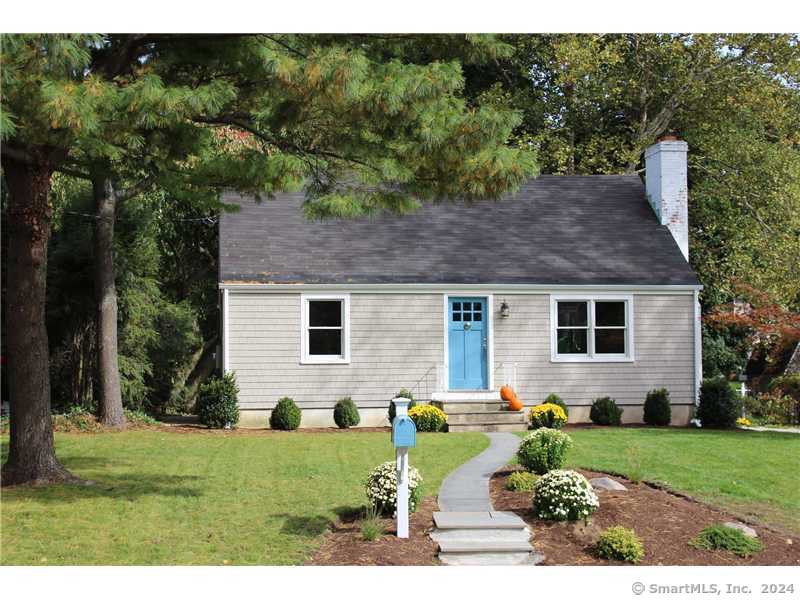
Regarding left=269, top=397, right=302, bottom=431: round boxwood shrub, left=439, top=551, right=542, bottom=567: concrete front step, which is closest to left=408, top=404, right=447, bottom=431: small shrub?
left=269, top=397, right=302, bottom=431: round boxwood shrub

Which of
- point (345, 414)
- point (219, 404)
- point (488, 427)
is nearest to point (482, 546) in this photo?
point (488, 427)

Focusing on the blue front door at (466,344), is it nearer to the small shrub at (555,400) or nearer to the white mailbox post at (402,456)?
the small shrub at (555,400)

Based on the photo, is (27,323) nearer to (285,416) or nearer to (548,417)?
(285,416)

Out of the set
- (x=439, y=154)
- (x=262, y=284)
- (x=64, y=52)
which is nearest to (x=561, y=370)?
(x=262, y=284)

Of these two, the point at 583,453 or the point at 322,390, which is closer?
the point at 583,453

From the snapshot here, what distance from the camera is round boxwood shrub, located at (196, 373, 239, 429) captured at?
60.5 ft

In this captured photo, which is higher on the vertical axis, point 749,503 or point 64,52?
point 64,52

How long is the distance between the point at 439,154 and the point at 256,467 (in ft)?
18.1

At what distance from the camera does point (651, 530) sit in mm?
9266

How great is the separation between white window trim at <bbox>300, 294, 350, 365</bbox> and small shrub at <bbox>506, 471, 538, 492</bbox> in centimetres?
865

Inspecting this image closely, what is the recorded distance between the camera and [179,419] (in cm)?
2158

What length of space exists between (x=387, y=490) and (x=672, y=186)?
14818 millimetres

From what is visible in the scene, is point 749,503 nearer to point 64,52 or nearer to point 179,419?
point 64,52

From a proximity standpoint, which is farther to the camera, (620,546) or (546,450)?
(546,450)
